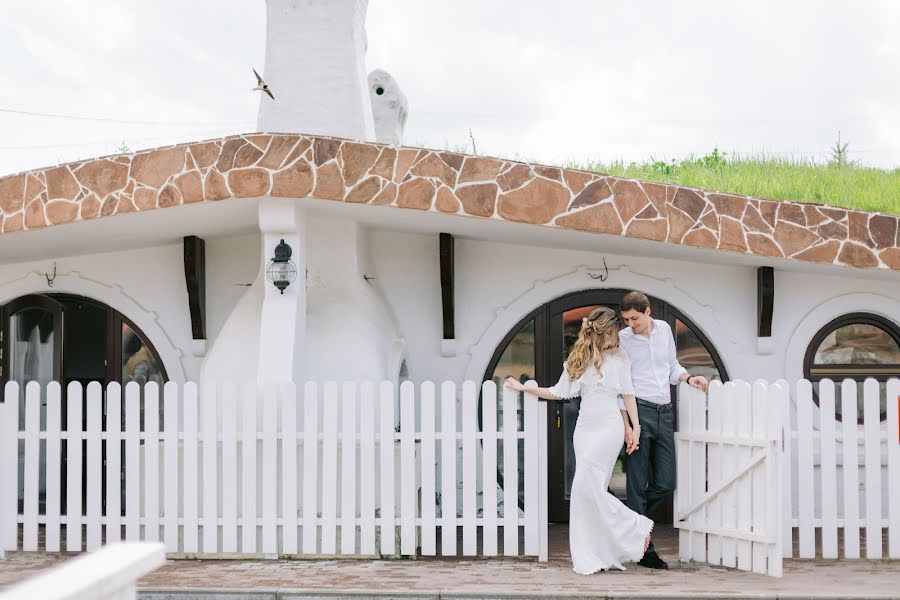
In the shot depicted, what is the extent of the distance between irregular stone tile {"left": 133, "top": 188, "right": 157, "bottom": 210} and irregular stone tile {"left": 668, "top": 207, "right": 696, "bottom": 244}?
4.28 m

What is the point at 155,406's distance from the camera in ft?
24.7

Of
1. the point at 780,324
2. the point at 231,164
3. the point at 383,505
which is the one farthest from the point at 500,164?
the point at 780,324

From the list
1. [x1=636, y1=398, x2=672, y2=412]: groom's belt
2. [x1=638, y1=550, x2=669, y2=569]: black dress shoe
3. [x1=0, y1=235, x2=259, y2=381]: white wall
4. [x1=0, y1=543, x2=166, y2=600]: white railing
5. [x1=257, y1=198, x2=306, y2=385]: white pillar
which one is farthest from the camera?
[x1=0, y1=235, x2=259, y2=381]: white wall

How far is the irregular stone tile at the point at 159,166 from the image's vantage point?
26.8 ft

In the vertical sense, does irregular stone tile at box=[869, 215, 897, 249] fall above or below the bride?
above

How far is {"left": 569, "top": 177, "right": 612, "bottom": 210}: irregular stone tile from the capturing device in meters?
8.27

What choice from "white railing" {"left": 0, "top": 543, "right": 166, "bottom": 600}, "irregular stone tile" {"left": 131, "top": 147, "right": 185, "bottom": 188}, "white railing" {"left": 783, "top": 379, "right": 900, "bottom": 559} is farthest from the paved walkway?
"white railing" {"left": 0, "top": 543, "right": 166, "bottom": 600}

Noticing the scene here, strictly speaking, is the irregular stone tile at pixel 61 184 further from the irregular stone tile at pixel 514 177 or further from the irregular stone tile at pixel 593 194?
the irregular stone tile at pixel 593 194

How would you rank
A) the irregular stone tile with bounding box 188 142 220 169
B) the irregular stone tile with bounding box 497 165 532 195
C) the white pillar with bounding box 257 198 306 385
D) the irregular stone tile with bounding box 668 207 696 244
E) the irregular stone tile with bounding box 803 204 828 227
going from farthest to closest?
1. the irregular stone tile with bounding box 803 204 828 227
2. the irregular stone tile with bounding box 668 207 696 244
3. the irregular stone tile with bounding box 497 165 532 195
4. the irregular stone tile with bounding box 188 142 220 169
5. the white pillar with bounding box 257 198 306 385

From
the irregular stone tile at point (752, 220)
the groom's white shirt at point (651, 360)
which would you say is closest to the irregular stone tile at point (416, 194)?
the groom's white shirt at point (651, 360)

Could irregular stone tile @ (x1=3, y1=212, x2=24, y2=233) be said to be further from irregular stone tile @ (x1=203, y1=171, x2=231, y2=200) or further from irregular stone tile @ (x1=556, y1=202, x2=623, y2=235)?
irregular stone tile @ (x1=556, y1=202, x2=623, y2=235)

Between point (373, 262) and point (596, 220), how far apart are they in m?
2.61

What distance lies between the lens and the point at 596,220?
8289mm

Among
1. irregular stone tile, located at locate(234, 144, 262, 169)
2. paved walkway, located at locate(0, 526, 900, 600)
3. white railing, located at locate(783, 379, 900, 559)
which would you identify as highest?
irregular stone tile, located at locate(234, 144, 262, 169)
